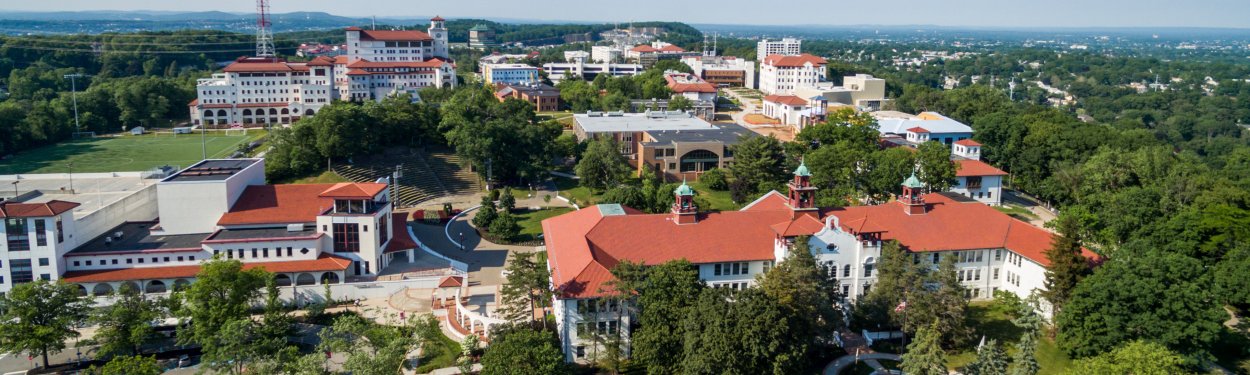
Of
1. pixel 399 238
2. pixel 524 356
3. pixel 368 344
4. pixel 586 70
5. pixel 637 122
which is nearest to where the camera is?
pixel 524 356

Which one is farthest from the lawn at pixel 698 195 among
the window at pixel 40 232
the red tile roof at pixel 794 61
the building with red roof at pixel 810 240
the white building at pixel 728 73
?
the white building at pixel 728 73

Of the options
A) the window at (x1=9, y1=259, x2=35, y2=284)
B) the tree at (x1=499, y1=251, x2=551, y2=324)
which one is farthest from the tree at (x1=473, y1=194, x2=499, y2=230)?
the window at (x1=9, y1=259, x2=35, y2=284)

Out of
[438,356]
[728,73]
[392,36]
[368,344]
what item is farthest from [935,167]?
[728,73]

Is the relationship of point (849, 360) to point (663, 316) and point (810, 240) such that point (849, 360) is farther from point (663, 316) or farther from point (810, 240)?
point (663, 316)

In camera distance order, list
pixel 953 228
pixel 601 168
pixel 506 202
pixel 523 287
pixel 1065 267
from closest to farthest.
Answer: pixel 523 287, pixel 1065 267, pixel 953 228, pixel 506 202, pixel 601 168

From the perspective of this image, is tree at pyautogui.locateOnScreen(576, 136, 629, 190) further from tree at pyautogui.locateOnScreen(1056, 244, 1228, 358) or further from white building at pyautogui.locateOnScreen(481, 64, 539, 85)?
white building at pyautogui.locateOnScreen(481, 64, 539, 85)

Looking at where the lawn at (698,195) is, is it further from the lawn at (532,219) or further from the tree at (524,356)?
the tree at (524,356)
